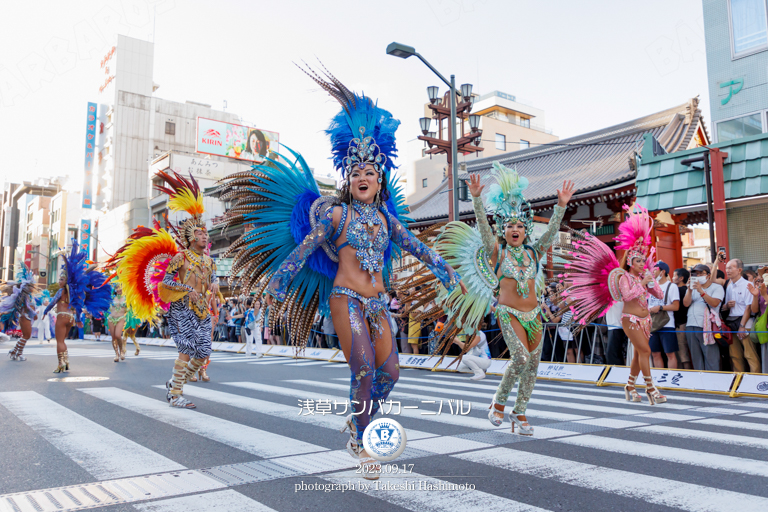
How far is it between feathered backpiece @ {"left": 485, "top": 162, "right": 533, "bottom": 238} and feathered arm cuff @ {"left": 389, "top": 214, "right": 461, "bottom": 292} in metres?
1.40

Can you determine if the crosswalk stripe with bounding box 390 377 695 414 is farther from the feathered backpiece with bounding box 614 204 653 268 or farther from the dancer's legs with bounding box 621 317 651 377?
the feathered backpiece with bounding box 614 204 653 268

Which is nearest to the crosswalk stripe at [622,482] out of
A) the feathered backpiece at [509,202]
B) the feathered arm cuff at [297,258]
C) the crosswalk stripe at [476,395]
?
the feathered arm cuff at [297,258]

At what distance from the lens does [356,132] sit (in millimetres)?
3996

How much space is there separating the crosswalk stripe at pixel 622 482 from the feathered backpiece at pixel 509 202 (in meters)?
2.06

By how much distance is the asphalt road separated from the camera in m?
3.13

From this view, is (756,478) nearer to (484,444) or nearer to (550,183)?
(484,444)

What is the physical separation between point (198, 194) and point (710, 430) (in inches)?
243

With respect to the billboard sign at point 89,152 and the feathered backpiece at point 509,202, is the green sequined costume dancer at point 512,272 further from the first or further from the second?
the billboard sign at point 89,152

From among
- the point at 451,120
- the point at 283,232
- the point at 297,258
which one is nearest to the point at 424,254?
the point at 297,258

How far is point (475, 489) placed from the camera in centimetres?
329

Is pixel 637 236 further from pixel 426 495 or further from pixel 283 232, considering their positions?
pixel 426 495

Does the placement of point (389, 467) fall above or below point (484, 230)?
below

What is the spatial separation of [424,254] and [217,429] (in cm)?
260

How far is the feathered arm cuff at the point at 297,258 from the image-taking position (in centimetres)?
377
